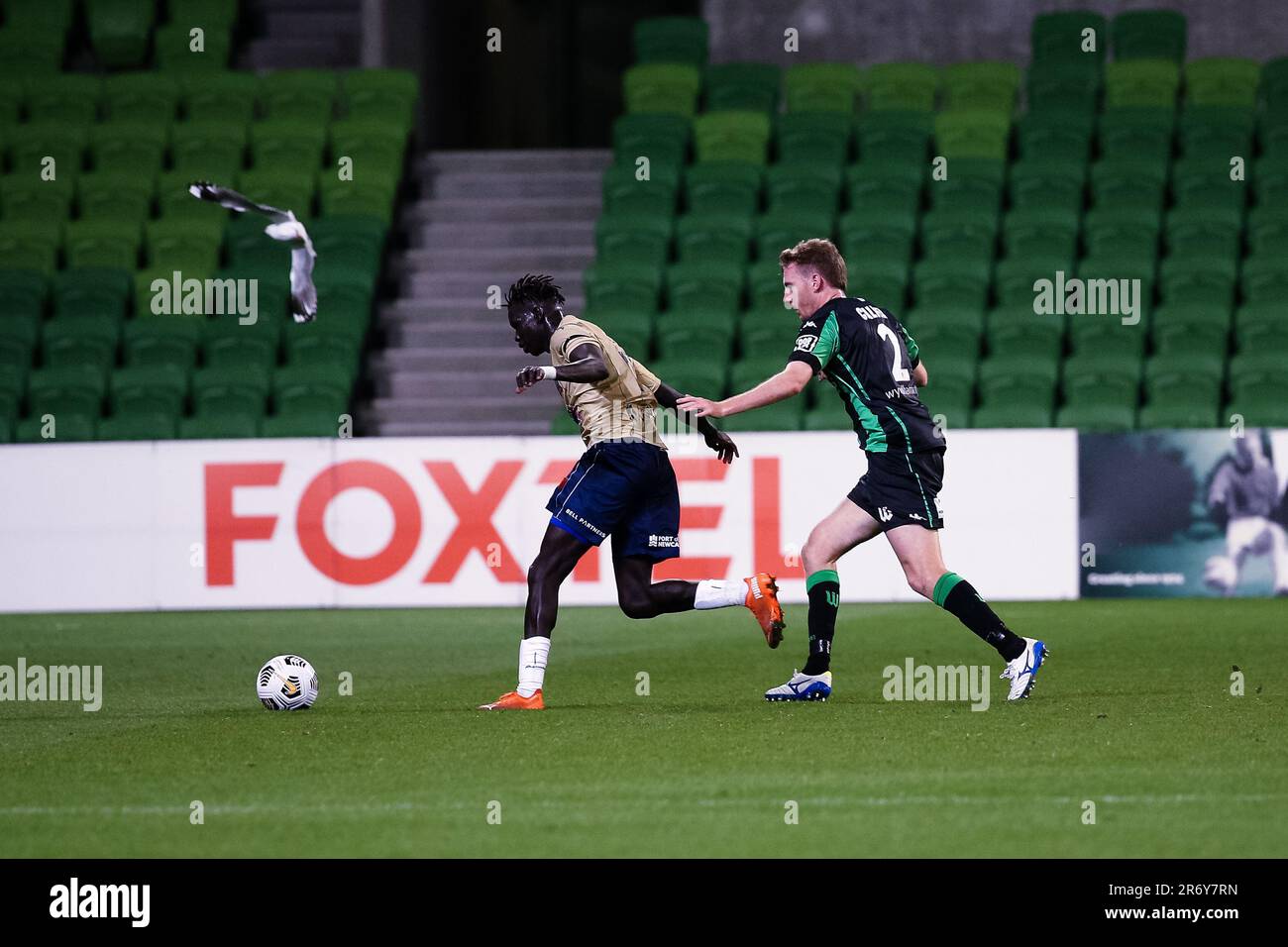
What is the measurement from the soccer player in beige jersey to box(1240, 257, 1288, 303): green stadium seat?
9288 mm

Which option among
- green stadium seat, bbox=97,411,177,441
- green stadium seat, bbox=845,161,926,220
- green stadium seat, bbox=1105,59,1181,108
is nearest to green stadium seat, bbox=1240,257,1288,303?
green stadium seat, bbox=1105,59,1181,108

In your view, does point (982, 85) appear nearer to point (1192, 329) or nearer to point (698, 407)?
point (1192, 329)

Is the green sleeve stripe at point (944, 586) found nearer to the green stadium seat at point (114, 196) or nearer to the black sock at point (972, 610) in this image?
the black sock at point (972, 610)

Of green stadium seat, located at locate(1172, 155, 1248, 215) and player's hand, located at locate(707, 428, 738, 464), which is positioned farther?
green stadium seat, located at locate(1172, 155, 1248, 215)

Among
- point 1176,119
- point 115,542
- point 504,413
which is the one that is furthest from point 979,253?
point 115,542

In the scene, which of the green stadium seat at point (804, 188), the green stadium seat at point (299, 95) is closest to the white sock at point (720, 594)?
the green stadium seat at point (804, 188)

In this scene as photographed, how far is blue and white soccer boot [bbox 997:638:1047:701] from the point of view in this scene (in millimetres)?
7953

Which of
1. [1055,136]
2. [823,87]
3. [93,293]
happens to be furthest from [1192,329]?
[93,293]

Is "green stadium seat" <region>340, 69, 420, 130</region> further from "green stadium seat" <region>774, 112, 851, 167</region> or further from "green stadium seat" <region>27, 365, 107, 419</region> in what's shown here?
"green stadium seat" <region>27, 365, 107, 419</region>

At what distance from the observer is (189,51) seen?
65.9 ft

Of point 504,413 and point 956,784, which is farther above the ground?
point 504,413
